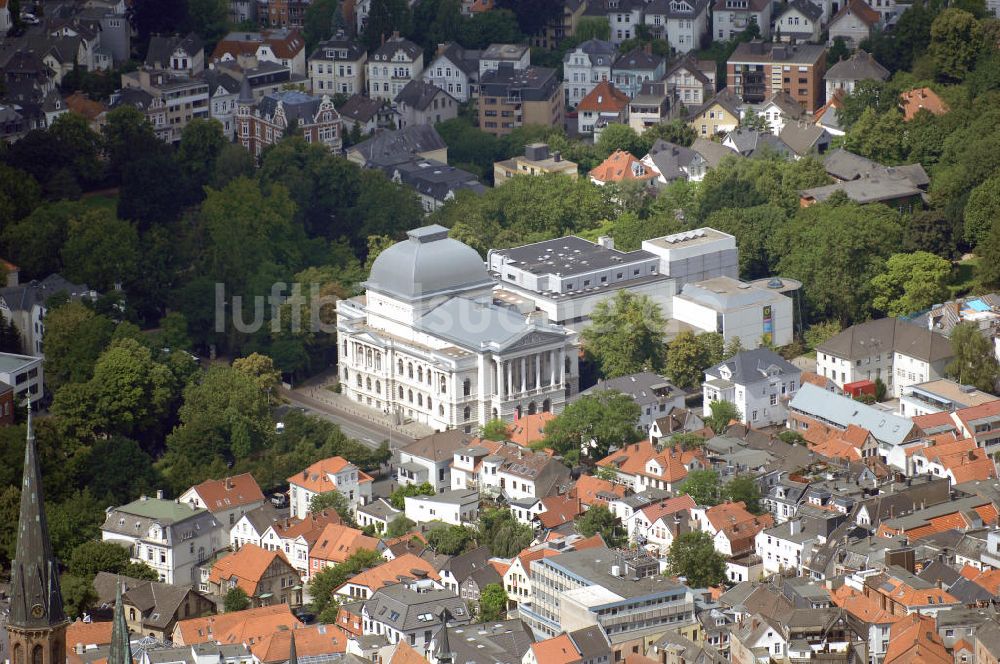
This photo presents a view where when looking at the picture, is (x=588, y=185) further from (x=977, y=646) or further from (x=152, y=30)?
(x=977, y=646)

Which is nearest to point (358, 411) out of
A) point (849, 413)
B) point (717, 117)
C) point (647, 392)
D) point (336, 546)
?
point (647, 392)

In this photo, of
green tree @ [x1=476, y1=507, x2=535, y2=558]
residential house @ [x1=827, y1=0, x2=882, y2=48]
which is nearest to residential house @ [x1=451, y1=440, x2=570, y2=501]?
green tree @ [x1=476, y1=507, x2=535, y2=558]

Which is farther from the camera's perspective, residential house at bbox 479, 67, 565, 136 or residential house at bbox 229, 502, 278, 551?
residential house at bbox 479, 67, 565, 136

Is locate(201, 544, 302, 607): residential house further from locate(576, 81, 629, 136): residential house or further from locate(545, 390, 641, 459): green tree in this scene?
locate(576, 81, 629, 136): residential house

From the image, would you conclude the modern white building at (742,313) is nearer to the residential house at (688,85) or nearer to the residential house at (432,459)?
the residential house at (432,459)

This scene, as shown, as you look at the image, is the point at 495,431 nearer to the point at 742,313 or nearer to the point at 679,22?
the point at 742,313

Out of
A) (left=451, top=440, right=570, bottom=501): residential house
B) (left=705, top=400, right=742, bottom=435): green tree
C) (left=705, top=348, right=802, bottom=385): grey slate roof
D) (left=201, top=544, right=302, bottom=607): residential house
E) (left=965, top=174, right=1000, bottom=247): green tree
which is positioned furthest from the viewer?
(left=965, top=174, right=1000, bottom=247): green tree

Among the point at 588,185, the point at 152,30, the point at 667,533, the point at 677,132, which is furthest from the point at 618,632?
the point at 152,30
